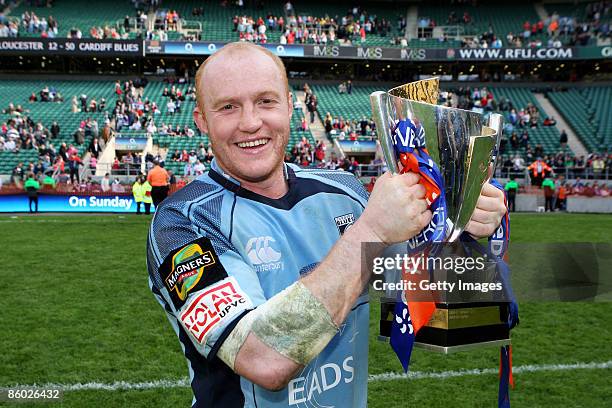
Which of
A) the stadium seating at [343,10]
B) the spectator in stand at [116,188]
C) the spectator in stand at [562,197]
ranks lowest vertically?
the spectator in stand at [562,197]

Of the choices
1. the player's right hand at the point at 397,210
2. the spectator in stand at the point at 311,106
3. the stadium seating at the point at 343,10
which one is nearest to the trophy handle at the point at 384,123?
the player's right hand at the point at 397,210

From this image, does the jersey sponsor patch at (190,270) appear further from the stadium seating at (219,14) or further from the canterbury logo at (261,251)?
the stadium seating at (219,14)

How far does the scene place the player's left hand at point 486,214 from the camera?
1.51 m

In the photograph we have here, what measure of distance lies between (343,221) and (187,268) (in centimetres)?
61

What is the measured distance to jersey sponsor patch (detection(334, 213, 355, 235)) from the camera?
6.25ft

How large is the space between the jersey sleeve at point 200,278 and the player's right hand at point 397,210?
15.4 inches

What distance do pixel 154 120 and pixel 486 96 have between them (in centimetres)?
1847

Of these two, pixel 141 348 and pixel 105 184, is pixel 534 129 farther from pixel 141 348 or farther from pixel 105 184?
pixel 141 348

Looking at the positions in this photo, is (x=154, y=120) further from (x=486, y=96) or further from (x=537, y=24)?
(x=537, y=24)

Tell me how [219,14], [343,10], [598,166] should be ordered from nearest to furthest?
Result: [598,166] < [219,14] < [343,10]

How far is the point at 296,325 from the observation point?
4.31ft

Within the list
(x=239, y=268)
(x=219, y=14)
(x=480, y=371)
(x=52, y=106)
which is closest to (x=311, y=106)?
(x=219, y=14)

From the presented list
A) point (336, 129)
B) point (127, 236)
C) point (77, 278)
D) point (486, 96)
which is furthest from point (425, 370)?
point (486, 96)

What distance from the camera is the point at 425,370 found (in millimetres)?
5016
